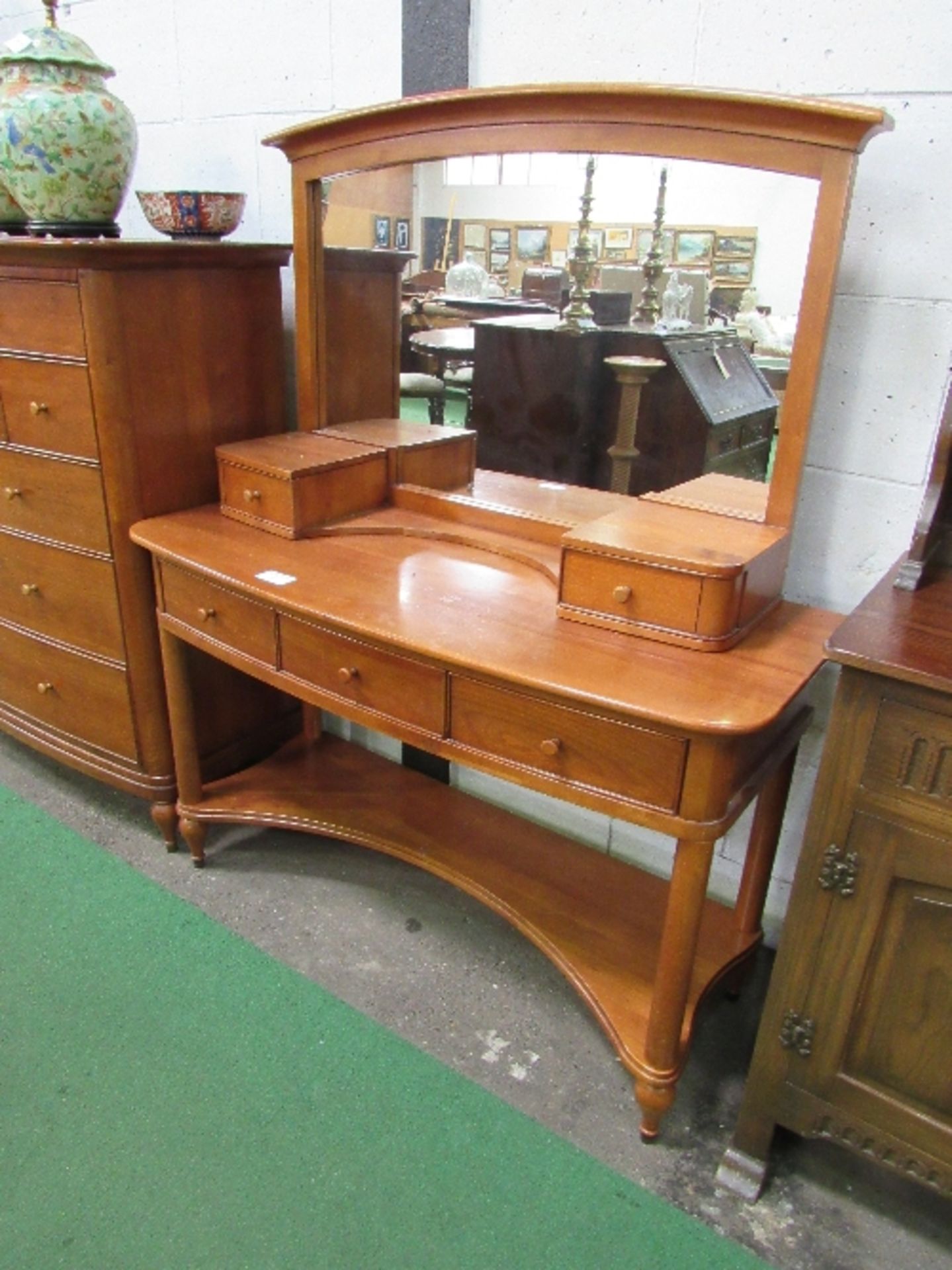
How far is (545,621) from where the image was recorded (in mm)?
1412

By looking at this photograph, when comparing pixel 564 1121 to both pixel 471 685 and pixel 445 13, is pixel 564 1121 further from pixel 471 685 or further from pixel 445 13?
pixel 445 13

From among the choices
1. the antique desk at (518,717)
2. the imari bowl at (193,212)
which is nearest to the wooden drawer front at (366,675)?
the antique desk at (518,717)

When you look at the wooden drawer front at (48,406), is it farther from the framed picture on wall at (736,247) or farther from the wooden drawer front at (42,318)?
the framed picture on wall at (736,247)

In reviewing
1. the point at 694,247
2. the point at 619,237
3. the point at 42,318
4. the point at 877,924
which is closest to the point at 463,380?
the point at 619,237

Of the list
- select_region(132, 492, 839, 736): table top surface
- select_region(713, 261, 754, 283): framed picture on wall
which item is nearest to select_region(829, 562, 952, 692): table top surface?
select_region(132, 492, 839, 736): table top surface

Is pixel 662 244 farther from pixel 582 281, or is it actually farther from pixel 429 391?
pixel 429 391

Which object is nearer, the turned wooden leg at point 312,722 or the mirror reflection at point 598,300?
the mirror reflection at point 598,300

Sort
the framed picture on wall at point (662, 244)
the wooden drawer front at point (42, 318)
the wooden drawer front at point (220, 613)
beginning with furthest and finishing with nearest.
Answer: the wooden drawer front at point (42, 318) < the wooden drawer front at point (220, 613) < the framed picture on wall at point (662, 244)

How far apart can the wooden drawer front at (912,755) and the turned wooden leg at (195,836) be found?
5.00 feet

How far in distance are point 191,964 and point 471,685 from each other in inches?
38.9

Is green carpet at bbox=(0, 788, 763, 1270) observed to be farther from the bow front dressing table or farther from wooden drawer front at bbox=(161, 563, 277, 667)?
wooden drawer front at bbox=(161, 563, 277, 667)

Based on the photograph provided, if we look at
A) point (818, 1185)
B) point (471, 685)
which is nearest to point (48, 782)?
point (471, 685)

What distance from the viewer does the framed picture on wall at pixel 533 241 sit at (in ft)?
5.44

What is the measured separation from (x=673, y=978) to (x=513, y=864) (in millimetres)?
581
